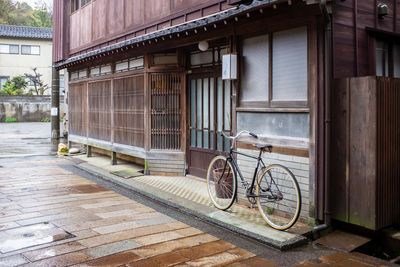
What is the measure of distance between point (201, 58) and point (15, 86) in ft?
122

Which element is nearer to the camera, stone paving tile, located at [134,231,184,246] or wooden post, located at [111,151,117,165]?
stone paving tile, located at [134,231,184,246]

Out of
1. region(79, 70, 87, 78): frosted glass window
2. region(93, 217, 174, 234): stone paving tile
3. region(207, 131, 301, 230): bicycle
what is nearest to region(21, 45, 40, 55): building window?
region(79, 70, 87, 78): frosted glass window

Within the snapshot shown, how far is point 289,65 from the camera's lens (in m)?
6.68

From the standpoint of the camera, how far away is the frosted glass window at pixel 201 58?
9.75 meters

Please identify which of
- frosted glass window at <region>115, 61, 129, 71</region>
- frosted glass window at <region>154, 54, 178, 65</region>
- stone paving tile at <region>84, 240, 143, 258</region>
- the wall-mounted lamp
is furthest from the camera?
frosted glass window at <region>115, 61, 129, 71</region>

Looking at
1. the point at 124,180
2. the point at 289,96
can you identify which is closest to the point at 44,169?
the point at 124,180

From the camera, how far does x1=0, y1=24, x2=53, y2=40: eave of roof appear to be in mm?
44156

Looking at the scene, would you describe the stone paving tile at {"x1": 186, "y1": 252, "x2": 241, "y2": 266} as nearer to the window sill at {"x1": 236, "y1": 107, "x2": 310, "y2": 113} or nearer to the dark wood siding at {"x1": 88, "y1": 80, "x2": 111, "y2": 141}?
the window sill at {"x1": 236, "y1": 107, "x2": 310, "y2": 113}

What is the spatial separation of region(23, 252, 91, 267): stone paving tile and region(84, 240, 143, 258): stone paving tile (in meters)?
0.13

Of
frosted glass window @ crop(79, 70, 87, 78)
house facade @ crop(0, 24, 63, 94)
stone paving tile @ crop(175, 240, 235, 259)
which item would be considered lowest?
stone paving tile @ crop(175, 240, 235, 259)

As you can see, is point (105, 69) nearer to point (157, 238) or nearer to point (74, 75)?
point (74, 75)

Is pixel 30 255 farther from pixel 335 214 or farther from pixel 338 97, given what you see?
pixel 338 97

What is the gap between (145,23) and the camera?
1155 cm

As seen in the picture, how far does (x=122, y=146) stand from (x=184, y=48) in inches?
158
